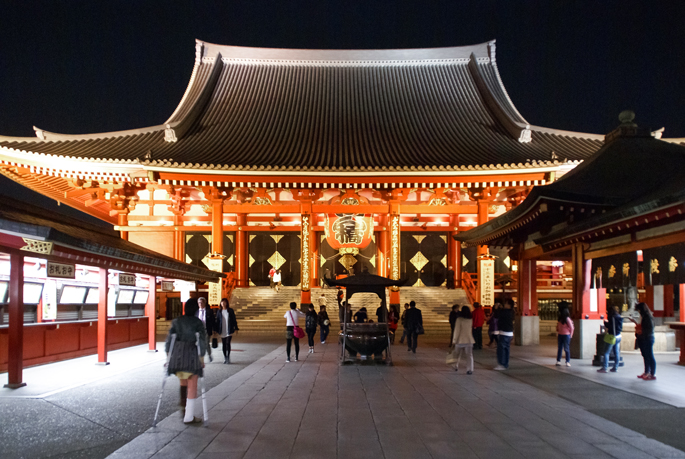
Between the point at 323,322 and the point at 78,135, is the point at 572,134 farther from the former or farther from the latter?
the point at 78,135

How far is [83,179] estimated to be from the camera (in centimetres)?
2103

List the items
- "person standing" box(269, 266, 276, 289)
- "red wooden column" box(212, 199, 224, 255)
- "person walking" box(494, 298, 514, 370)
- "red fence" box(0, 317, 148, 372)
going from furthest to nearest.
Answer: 1. "person standing" box(269, 266, 276, 289)
2. "red wooden column" box(212, 199, 224, 255)
3. "person walking" box(494, 298, 514, 370)
4. "red fence" box(0, 317, 148, 372)

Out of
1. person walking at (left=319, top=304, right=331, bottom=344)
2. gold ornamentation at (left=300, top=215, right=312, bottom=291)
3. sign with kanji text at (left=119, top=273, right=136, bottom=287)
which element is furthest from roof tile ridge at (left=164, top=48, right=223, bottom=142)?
sign with kanji text at (left=119, top=273, right=136, bottom=287)

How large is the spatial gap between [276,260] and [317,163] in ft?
25.5

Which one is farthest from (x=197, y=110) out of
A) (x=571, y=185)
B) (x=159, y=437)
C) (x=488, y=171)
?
(x=159, y=437)

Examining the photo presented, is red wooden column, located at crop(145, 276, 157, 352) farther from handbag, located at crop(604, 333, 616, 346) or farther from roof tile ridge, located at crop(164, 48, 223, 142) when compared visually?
handbag, located at crop(604, 333, 616, 346)

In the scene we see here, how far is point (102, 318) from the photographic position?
12.3 metres

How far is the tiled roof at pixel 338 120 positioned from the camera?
70.1 feet

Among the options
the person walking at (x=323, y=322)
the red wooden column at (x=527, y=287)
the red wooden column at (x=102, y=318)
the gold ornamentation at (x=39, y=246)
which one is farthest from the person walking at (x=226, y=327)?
the red wooden column at (x=527, y=287)

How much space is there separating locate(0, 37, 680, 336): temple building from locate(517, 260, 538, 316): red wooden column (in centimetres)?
387

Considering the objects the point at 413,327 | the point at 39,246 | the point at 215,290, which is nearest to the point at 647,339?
the point at 413,327

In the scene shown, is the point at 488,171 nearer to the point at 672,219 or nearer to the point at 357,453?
the point at 672,219

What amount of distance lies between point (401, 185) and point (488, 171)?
3.19m

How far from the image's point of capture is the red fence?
1109cm
